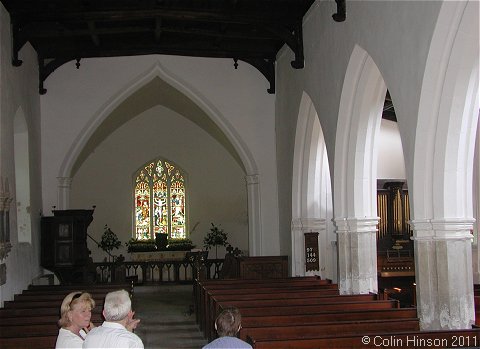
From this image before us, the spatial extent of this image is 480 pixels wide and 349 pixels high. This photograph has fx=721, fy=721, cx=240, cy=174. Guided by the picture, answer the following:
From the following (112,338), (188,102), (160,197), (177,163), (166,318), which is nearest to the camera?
(112,338)

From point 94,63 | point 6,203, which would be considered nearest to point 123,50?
point 94,63

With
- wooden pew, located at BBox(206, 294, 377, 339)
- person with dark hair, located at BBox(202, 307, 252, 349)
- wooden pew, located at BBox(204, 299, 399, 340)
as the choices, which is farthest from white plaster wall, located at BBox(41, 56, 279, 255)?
person with dark hair, located at BBox(202, 307, 252, 349)

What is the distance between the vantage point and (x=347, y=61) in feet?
32.0

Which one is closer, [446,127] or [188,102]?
[446,127]

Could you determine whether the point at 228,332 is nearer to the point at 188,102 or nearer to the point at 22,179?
the point at 22,179

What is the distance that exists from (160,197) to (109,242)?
2.22 meters

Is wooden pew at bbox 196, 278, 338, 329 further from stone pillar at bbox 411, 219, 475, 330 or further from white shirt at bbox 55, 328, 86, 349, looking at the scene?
white shirt at bbox 55, 328, 86, 349

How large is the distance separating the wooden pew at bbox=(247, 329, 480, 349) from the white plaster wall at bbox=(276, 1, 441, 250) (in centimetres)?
227

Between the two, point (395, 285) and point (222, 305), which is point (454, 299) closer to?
point (222, 305)

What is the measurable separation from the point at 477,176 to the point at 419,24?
7268 mm

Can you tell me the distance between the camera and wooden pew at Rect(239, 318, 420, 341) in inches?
260

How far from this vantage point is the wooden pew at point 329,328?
6.60 m

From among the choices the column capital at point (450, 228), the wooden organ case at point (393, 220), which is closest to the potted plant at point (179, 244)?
the wooden organ case at point (393, 220)

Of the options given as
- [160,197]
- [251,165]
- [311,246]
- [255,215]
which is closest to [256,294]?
[311,246]
